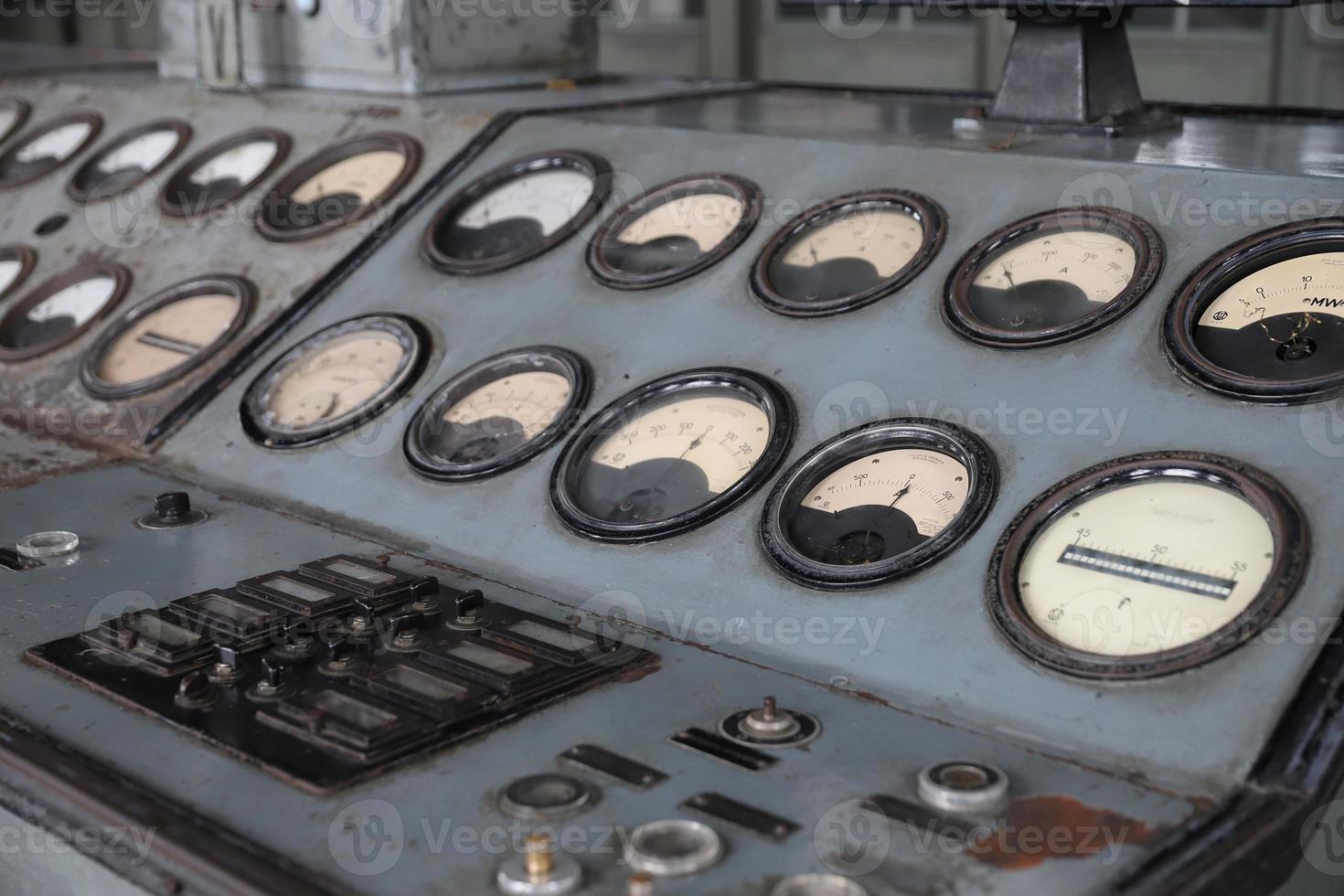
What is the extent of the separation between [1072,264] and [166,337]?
1.67 metres

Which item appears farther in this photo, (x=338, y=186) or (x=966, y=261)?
(x=338, y=186)

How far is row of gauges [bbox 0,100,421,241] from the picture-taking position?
285cm

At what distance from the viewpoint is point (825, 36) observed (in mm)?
7676

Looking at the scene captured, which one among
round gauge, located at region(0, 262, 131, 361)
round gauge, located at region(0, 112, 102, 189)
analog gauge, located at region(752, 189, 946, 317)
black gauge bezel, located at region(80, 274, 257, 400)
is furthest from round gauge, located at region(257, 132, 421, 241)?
analog gauge, located at region(752, 189, 946, 317)

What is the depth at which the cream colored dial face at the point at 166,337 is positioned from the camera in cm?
266

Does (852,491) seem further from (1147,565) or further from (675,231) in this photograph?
(675,231)

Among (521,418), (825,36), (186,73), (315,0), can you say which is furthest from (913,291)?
(825,36)

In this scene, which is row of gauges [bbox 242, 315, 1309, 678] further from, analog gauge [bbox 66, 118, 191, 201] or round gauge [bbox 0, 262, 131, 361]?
analog gauge [bbox 66, 118, 191, 201]

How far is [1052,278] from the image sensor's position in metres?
1.98

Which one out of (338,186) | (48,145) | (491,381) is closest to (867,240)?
(491,381)

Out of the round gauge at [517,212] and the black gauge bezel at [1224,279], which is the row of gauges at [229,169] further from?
the black gauge bezel at [1224,279]

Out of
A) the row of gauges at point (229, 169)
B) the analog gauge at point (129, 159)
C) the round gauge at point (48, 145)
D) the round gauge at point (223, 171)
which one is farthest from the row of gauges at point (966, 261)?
the round gauge at point (48, 145)

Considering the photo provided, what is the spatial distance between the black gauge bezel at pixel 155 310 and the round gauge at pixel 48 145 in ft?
2.76

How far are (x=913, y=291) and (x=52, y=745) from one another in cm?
125
